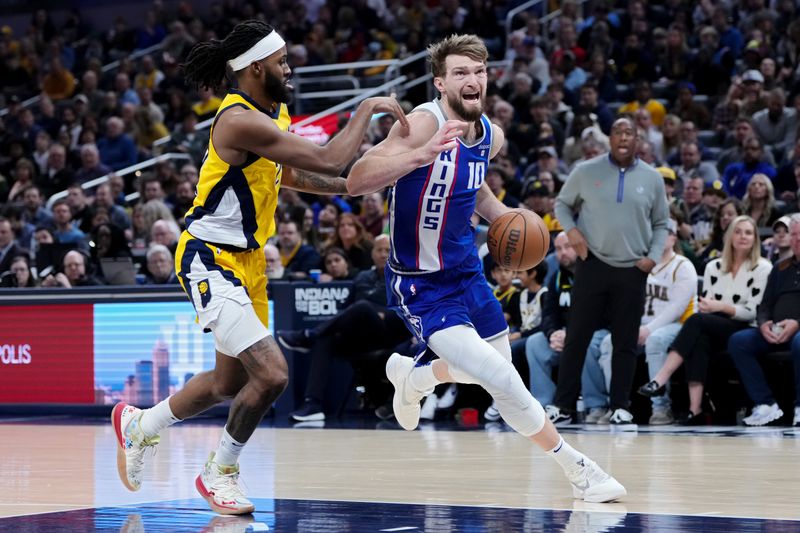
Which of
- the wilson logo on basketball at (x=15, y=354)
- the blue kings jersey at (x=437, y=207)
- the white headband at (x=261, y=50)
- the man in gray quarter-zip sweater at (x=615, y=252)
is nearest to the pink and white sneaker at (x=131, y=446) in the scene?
the blue kings jersey at (x=437, y=207)

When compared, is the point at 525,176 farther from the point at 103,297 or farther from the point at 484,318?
the point at 484,318

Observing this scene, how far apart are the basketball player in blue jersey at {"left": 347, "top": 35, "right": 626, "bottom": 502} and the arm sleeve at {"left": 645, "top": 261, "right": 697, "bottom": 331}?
188 inches

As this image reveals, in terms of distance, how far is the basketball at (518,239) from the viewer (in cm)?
595

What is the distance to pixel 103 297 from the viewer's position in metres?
12.4

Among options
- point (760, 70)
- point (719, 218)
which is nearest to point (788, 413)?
point (719, 218)

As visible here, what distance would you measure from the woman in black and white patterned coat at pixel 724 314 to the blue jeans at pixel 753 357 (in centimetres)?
23

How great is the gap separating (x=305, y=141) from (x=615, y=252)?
498cm

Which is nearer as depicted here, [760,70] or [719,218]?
[719,218]

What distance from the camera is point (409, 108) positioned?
396 inches

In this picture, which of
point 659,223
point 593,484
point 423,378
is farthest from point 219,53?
point 659,223

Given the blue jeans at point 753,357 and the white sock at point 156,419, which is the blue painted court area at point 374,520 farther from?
the blue jeans at point 753,357

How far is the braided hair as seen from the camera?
18.6 feet

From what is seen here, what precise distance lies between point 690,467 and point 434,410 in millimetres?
4288

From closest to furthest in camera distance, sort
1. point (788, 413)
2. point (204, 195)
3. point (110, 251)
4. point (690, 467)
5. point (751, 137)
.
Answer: point (204, 195), point (690, 467), point (788, 413), point (751, 137), point (110, 251)
